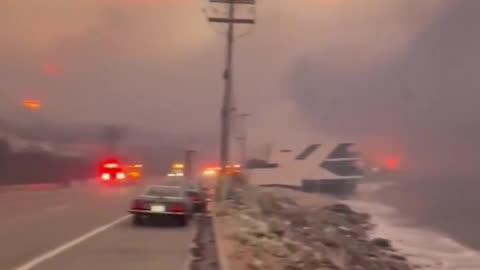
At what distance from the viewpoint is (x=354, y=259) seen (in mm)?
29562

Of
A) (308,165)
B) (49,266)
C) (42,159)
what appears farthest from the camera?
(308,165)

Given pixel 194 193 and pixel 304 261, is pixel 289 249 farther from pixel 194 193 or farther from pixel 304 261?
pixel 194 193

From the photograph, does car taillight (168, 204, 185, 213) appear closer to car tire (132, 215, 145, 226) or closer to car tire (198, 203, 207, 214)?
car tire (132, 215, 145, 226)

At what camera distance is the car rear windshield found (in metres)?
27.0

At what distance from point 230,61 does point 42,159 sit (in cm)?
5264

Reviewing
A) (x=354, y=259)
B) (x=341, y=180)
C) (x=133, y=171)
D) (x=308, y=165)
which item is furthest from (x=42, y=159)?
(x=354, y=259)

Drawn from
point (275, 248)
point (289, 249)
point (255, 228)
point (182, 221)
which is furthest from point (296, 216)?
point (275, 248)

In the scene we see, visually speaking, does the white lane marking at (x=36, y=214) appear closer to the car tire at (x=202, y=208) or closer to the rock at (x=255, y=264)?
the car tire at (x=202, y=208)

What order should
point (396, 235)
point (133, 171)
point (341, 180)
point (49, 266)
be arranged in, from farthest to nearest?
point (341, 180), point (133, 171), point (396, 235), point (49, 266)

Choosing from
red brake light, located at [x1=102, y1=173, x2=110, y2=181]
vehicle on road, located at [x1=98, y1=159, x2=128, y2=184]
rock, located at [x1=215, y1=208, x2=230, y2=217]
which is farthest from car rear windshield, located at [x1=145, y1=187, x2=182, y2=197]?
red brake light, located at [x1=102, y1=173, x2=110, y2=181]

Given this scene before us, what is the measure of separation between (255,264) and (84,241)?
268 inches

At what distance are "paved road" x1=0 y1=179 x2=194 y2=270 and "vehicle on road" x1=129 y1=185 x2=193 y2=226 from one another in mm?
517

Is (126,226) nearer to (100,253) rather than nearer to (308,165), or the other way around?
(100,253)

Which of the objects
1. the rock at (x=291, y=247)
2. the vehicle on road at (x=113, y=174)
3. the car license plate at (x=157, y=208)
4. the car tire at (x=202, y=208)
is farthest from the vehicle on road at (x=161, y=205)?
the vehicle on road at (x=113, y=174)
